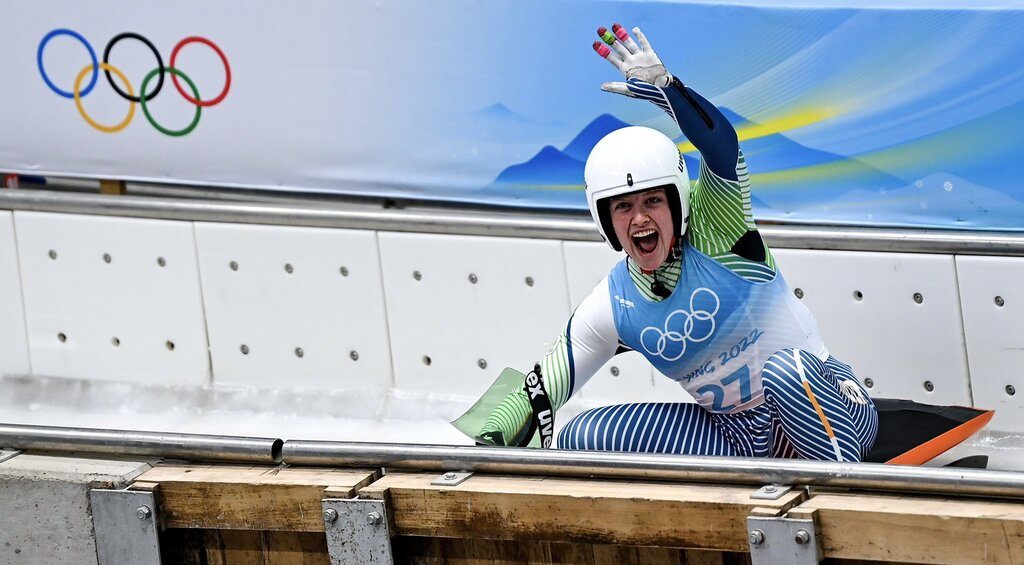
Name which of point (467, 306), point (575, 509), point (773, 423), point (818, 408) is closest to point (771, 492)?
point (575, 509)

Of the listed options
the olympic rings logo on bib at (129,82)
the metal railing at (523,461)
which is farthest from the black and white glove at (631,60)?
the olympic rings logo on bib at (129,82)

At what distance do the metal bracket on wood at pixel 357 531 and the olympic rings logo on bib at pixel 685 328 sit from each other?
909mm

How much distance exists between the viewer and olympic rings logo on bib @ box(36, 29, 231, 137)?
17.0 ft

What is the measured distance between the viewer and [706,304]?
3535 millimetres

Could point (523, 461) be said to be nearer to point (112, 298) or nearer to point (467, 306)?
point (467, 306)

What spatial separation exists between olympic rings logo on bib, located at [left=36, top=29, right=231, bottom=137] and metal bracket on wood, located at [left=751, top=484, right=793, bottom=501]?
118 inches

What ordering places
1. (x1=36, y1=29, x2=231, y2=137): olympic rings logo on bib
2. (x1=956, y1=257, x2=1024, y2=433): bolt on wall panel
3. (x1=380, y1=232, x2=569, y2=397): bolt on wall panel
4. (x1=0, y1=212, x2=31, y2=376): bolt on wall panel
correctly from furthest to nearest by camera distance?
(x1=0, y1=212, x2=31, y2=376): bolt on wall panel, (x1=36, y1=29, x2=231, y2=137): olympic rings logo on bib, (x1=380, y1=232, x2=569, y2=397): bolt on wall panel, (x1=956, y1=257, x2=1024, y2=433): bolt on wall panel

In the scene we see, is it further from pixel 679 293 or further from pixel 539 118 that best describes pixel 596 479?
pixel 539 118

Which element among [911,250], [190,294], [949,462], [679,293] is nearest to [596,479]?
[679,293]

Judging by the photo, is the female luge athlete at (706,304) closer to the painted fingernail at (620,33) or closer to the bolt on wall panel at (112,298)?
the painted fingernail at (620,33)

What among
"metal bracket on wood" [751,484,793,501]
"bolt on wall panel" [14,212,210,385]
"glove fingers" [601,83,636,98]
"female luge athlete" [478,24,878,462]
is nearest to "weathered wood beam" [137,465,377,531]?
"female luge athlete" [478,24,878,462]

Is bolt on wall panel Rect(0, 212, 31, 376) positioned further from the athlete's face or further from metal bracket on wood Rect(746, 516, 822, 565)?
metal bracket on wood Rect(746, 516, 822, 565)

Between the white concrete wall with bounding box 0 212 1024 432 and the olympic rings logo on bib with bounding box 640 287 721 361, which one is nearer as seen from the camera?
the olympic rings logo on bib with bounding box 640 287 721 361

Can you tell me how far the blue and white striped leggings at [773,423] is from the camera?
11.5ft
